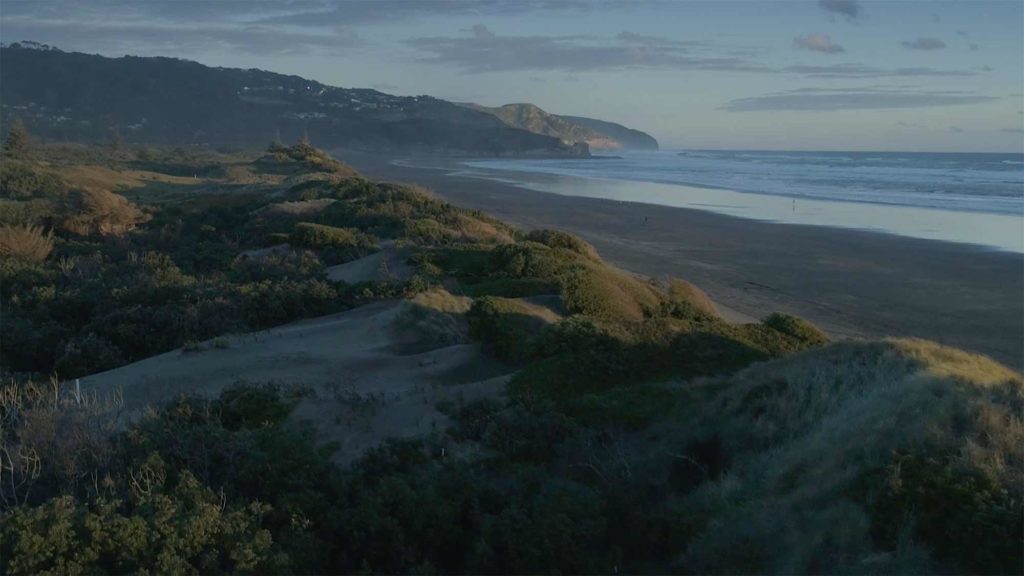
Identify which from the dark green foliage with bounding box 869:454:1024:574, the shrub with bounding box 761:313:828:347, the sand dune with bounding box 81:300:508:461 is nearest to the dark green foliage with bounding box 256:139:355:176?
the sand dune with bounding box 81:300:508:461

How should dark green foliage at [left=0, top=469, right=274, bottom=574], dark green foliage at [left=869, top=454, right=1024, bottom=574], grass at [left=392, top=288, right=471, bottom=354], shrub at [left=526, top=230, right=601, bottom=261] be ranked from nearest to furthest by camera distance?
dark green foliage at [left=0, top=469, right=274, bottom=574]
dark green foliage at [left=869, top=454, right=1024, bottom=574]
grass at [left=392, top=288, right=471, bottom=354]
shrub at [left=526, top=230, right=601, bottom=261]

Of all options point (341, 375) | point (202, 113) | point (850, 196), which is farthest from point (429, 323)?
point (202, 113)

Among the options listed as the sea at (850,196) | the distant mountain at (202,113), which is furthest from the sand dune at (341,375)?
the distant mountain at (202,113)

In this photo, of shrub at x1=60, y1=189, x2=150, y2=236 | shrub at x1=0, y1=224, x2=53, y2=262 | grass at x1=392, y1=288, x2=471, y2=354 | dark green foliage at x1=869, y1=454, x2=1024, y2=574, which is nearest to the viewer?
dark green foliage at x1=869, y1=454, x2=1024, y2=574

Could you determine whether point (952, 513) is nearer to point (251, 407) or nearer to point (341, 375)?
point (251, 407)

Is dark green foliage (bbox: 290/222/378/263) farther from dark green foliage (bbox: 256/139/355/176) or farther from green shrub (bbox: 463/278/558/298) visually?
dark green foliage (bbox: 256/139/355/176)

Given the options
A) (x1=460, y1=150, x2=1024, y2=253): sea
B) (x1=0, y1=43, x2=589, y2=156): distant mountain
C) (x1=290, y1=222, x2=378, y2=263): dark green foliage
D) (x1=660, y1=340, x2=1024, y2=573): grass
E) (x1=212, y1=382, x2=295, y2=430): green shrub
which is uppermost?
(x1=0, y1=43, x2=589, y2=156): distant mountain

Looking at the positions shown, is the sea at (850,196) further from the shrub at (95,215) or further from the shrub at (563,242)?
the shrub at (95,215)
